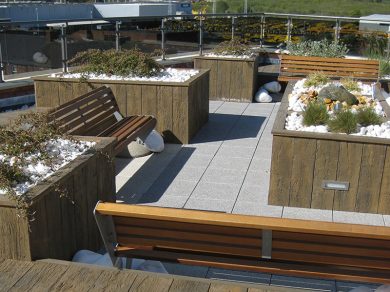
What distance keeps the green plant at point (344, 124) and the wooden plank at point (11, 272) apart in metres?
3.27

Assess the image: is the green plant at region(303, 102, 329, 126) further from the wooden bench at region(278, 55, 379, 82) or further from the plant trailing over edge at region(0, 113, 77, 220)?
the wooden bench at region(278, 55, 379, 82)

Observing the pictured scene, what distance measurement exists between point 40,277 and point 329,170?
9.96ft

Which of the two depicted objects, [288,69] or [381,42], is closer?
[288,69]

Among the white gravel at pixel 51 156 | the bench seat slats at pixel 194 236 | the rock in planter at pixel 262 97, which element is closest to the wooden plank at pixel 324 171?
the white gravel at pixel 51 156

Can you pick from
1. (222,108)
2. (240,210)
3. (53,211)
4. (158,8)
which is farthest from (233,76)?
(158,8)

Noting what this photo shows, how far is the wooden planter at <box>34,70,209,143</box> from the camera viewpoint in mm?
7426

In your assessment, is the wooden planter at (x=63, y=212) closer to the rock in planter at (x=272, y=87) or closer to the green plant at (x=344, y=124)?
the green plant at (x=344, y=124)

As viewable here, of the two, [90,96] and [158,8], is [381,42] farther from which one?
[158,8]

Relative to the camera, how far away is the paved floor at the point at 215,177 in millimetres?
5391

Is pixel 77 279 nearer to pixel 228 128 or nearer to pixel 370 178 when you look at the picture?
pixel 370 178

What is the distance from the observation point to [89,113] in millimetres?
6195

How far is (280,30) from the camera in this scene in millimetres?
13992

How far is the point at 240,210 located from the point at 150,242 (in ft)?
7.12

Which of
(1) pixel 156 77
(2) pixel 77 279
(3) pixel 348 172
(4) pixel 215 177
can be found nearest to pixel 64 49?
(1) pixel 156 77
